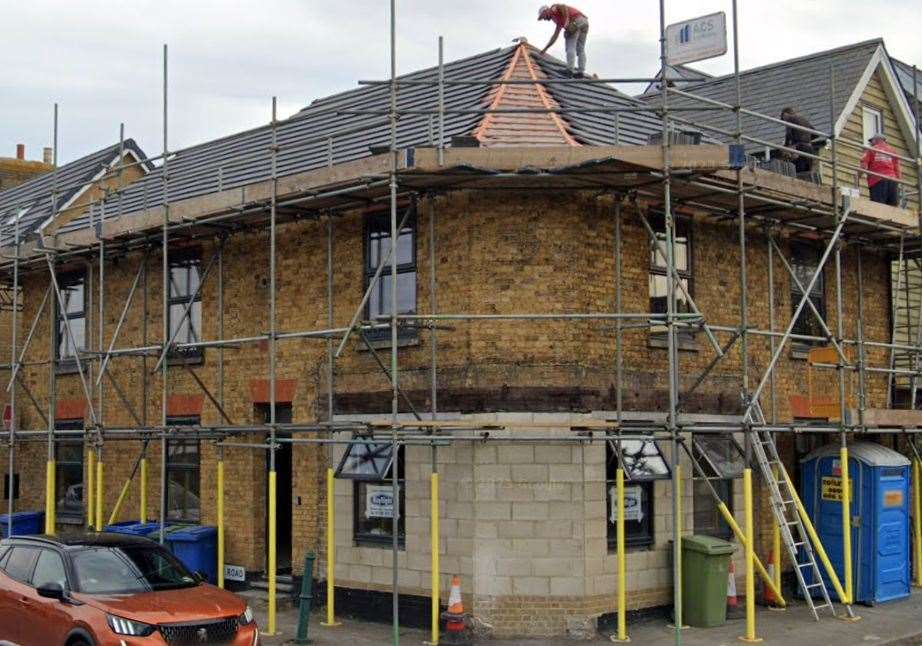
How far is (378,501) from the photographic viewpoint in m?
14.5

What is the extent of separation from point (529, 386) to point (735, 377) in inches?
136

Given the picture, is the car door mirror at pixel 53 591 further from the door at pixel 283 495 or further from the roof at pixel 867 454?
the roof at pixel 867 454

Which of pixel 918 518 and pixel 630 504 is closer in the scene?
pixel 630 504

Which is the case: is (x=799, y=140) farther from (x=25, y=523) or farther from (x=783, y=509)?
(x=25, y=523)

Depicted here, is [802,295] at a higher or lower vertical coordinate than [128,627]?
higher

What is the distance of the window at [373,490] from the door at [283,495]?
6.31 ft

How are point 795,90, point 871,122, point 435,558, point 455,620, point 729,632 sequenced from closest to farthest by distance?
point 455,620 < point 435,558 < point 729,632 < point 795,90 < point 871,122

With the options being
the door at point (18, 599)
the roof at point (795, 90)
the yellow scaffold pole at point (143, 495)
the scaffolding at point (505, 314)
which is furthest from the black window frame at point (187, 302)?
the roof at point (795, 90)

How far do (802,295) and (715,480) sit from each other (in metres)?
3.37

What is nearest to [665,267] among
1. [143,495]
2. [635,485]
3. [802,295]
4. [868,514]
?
[635,485]

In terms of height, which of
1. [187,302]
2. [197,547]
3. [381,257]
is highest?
[381,257]

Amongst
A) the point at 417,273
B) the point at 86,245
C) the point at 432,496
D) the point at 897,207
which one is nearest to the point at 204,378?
the point at 86,245

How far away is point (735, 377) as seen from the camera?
611 inches

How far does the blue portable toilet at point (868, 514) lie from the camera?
1559 cm
